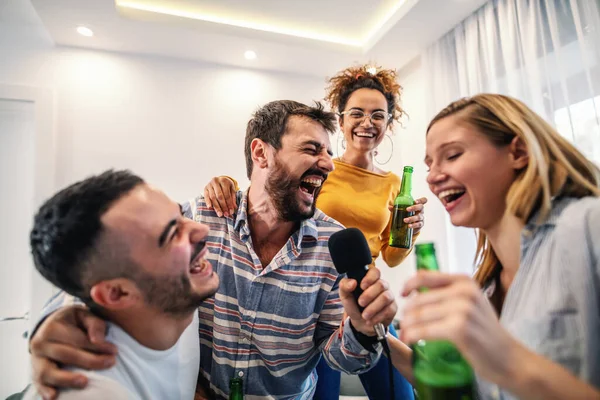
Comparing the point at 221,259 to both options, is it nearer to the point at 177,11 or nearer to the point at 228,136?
the point at 228,136

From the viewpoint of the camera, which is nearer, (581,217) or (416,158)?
(581,217)

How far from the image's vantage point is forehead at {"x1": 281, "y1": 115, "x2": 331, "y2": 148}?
148 centimetres

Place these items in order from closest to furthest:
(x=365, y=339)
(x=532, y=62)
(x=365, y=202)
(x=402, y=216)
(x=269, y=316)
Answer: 1. (x=365, y=339)
2. (x=269, y=316)
3. (x=402, y=216)
4. (x=365, y=202)
5. (x=532, y=62)

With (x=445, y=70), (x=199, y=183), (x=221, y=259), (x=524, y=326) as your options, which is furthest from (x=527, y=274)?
(x=199, y=183)

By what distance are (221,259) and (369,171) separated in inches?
44.0

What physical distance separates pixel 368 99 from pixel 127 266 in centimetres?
162

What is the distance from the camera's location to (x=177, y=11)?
2783 millimetres

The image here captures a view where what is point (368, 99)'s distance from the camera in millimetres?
2037

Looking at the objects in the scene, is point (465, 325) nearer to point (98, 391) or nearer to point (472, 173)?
point (472, 173)

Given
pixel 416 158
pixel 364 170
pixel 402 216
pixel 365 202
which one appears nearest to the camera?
pixel 402 216

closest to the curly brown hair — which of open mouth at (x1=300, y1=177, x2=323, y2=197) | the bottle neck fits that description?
the bottle neck

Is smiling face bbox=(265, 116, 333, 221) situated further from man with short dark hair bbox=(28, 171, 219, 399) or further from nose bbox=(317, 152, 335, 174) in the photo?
man with short dark hair bbox=(28, 171, 219, 399)

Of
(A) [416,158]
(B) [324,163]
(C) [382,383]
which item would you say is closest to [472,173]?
(B) [324,163]

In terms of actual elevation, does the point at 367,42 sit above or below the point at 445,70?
above
